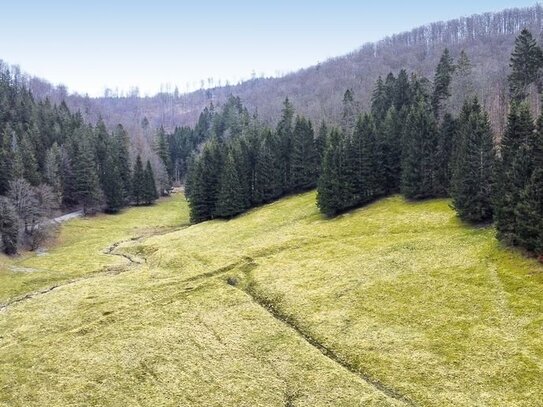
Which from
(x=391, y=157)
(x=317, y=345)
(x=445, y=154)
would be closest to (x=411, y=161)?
(x=445, y=154)

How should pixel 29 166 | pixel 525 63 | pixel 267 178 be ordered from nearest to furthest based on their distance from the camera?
pixel 525 63 < pixel 267 178 < pixel 29 166

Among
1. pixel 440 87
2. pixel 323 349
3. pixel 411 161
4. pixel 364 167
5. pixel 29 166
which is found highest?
pixel 440 87

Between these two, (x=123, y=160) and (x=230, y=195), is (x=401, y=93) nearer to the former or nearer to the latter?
(x=230, y=195)

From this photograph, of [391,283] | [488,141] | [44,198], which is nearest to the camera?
[391,283]

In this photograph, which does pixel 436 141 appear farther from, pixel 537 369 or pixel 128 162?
pixel 128 162

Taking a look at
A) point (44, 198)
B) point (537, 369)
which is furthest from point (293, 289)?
point (44, 198)

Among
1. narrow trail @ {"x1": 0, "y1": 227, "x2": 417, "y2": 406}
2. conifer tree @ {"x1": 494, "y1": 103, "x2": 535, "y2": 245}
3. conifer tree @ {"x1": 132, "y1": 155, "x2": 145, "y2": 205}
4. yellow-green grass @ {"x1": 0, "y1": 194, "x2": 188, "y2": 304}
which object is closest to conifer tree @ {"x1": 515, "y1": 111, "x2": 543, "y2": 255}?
conifer tree @ {"x1": 494, "y1": 103, "x2": 535, "y2": 245}

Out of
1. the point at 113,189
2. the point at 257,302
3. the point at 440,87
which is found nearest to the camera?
the point at 257,302

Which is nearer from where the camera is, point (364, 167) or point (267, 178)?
point (364, 167)
